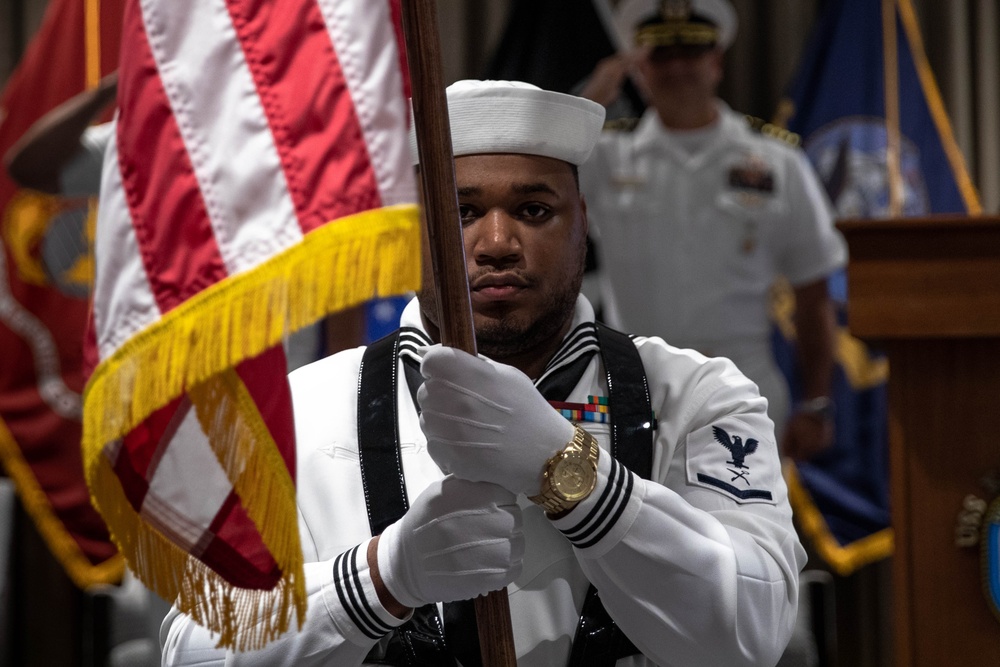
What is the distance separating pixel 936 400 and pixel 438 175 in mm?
846

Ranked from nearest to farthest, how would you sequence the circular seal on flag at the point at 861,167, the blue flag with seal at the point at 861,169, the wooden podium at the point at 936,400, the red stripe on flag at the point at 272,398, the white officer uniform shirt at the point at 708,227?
the red stripe on flag at the point at 272,398
the wooden podium at the point at 936,400
the white officer uniform shirt at the point at 708,227
the blue flag with seal at the point at 861,169
the circular seal on flag at the point at 861,167

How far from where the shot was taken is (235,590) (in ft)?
3.98

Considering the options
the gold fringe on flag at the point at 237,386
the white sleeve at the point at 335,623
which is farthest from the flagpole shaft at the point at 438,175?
the white sleeve at the point at 335,623

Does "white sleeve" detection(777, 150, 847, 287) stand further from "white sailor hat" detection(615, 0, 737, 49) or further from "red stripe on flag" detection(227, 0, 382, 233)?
"red stripe on flag" detection(227, 0, 382, 233)

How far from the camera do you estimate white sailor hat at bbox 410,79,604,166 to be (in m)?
1.28

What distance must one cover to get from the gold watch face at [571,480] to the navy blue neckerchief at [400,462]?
0.50ft

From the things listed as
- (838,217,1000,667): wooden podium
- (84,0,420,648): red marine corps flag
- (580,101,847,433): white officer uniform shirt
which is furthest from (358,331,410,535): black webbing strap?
(580,101,847,433): white officer uniform shirt

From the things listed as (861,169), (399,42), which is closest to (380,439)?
(399,42)

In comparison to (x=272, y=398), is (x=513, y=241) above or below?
above

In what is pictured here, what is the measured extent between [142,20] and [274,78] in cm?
15

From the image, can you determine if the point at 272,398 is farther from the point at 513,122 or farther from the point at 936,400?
the point at 936,400

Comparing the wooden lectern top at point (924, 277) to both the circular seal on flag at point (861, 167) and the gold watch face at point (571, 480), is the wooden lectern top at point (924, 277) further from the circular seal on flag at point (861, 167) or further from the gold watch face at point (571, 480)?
the circular seal on flag at point (861, 167)

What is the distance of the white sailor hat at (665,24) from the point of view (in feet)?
11.6

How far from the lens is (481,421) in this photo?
1116mm
